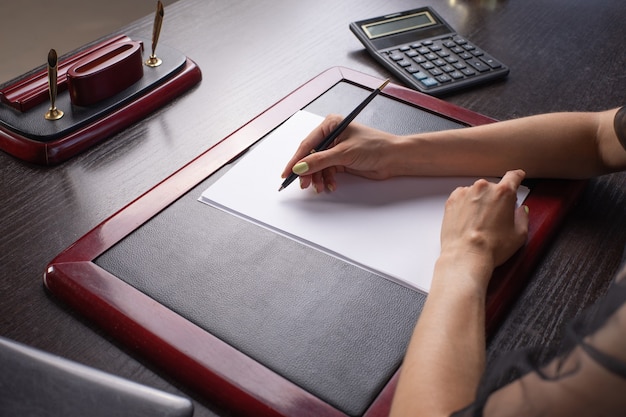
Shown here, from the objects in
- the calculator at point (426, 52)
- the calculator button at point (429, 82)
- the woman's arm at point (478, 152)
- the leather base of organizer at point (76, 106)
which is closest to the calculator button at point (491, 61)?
the calculator at point (426, 52)

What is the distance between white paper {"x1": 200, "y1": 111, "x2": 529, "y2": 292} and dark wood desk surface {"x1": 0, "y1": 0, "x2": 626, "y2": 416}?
97 millimetres

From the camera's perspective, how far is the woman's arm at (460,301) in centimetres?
51

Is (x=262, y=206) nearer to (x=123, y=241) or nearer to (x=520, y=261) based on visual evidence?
(x=123, y=241)

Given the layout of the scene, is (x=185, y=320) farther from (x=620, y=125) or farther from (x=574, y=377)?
(x=620, y=125)

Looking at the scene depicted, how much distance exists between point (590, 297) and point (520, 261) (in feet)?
0.25

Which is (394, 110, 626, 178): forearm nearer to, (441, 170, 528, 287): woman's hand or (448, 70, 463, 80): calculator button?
(441, 170, 528, 287): woman's hand

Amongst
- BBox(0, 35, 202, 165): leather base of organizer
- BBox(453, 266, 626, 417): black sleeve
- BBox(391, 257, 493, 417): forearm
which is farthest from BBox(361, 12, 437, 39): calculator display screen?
BBox(453, 266, 626, 417): black sleeve

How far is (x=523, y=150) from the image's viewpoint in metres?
0.78

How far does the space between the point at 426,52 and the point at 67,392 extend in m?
0.75

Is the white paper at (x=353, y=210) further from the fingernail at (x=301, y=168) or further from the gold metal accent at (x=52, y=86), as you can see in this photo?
the gold metal accent at (x=52, y=86)

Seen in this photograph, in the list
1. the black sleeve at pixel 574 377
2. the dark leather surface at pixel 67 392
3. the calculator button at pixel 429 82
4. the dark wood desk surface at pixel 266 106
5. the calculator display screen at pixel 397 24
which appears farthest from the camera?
the calculator display screen at pixel 397 24

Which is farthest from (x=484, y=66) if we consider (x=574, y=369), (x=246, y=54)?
(x=574, y=369)

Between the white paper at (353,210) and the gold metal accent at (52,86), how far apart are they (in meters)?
0.26

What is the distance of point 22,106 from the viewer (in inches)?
33.2
